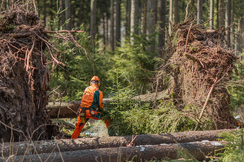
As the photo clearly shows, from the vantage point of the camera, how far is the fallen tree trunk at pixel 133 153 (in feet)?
11.8

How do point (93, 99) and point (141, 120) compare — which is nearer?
point (141, 120)

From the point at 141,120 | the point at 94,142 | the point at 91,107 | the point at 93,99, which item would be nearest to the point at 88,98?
the point at 93,99

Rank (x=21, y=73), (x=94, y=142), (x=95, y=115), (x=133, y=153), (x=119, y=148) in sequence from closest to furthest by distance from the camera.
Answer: (x=119, y=148), (x=133, y=153), (x=94, y=142), (x=21, y=73), (x=95, y=115)

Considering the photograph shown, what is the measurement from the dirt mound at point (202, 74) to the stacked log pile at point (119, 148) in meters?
1.03

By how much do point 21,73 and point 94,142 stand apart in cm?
208

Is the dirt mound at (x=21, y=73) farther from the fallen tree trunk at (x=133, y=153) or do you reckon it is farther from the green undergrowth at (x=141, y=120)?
the green undergrowth at (x=141, y=120)

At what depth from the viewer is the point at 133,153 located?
391 centimetres

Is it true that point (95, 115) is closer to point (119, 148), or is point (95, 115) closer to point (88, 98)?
point (88, 98)

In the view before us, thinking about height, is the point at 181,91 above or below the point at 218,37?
below

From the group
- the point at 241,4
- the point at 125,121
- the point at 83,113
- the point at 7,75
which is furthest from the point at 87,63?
the point at 241,4

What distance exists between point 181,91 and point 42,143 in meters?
4.29

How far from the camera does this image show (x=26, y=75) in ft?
14.5

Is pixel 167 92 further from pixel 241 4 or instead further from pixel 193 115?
pixel 241 4

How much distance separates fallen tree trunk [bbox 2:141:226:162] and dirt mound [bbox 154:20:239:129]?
45.4 inches
